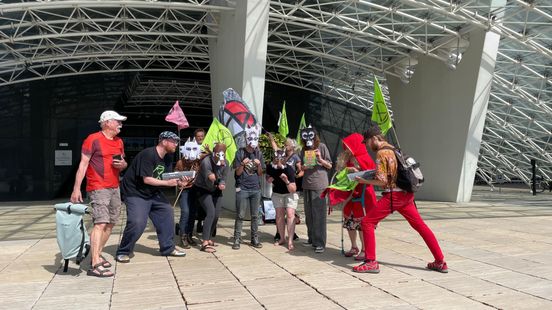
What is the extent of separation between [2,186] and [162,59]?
11133mm

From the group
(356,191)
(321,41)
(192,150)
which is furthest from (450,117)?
(192,150)

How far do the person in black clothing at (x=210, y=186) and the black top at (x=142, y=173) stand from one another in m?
0.86

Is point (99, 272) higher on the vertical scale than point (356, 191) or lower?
lower

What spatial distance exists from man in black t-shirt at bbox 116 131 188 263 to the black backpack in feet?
9.24

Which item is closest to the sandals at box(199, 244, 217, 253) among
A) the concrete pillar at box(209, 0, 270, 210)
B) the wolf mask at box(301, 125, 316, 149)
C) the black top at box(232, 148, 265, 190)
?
the black top at box(232, 148, 265, 190)

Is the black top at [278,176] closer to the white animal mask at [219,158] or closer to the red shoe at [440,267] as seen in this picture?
the white animal mask at [219,158]

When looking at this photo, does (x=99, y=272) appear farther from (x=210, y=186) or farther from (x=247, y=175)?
(x=247, y=175)

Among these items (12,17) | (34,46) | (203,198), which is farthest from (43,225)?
(34,46)

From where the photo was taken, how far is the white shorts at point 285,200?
23.1ft

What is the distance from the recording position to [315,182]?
6.73 metres

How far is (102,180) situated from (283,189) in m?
2.80

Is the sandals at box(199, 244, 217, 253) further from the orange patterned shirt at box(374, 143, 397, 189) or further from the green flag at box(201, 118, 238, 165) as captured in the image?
the orange patterned shirt at box(374, 143, 397, 189)

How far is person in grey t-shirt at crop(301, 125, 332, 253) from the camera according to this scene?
669 cm

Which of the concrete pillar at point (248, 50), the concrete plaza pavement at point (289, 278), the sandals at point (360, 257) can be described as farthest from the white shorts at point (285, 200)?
the concrete pillar at point (248, 50)
